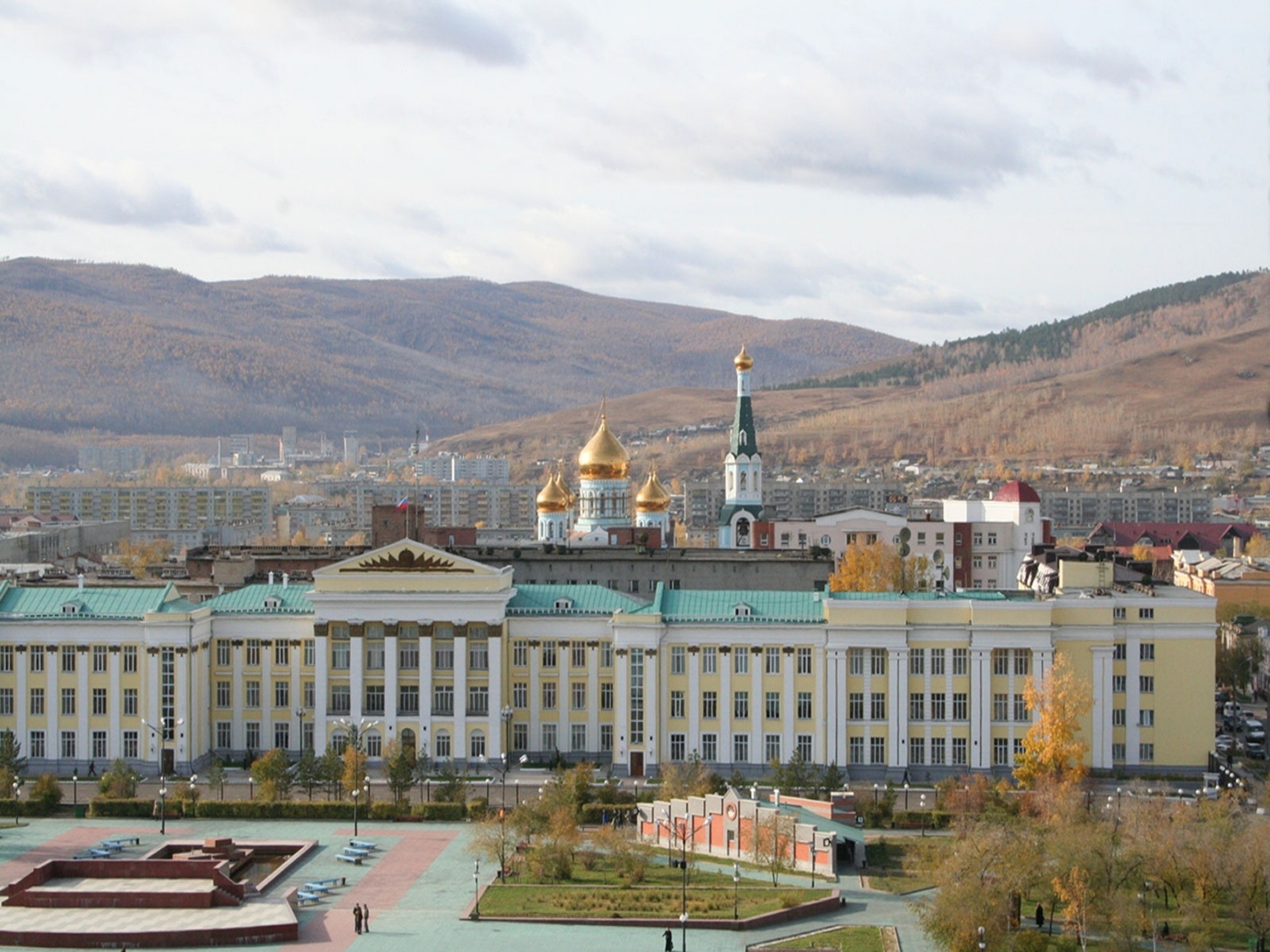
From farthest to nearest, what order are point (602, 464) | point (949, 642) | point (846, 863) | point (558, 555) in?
point (602, 464), point (558, 555), point (949, 642), point (846, 863)

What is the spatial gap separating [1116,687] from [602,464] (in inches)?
2231

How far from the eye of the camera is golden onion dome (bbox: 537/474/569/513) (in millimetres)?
128875

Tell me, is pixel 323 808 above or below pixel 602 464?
below

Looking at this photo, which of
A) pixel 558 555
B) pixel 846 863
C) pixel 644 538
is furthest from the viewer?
pixel 644 538

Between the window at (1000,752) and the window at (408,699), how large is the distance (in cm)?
2261

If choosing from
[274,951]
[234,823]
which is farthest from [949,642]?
[274,951]

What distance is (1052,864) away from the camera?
55.2m

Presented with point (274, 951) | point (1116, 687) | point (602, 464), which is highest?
point (602, 464)

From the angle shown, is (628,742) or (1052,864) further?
(628,742)

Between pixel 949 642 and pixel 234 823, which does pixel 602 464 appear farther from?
pixel 234 823

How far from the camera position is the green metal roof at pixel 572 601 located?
78938 millimetres

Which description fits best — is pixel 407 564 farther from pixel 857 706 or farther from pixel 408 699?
pixel 857 706

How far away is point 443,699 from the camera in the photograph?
79.2m

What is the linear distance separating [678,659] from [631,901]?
2125 cm
